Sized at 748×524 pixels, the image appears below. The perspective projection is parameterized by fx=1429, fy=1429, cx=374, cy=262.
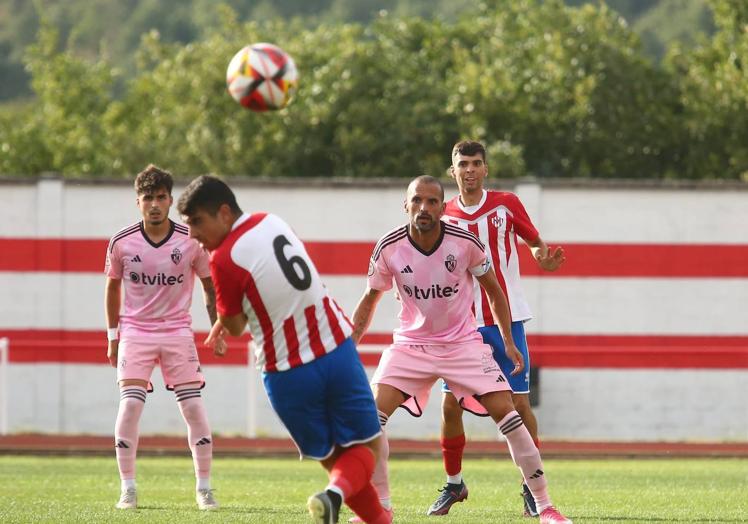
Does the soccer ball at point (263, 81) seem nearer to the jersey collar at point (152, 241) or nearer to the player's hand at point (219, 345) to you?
the jersey collar at point (152, 241)

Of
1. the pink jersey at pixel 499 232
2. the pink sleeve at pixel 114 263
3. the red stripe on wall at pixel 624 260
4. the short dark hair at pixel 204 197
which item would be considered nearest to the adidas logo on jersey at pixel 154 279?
the pink sleeve at pixel 114 263

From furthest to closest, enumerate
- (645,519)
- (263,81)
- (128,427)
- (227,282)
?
(263,81) → (128,427) → (645,519) → (227,282)

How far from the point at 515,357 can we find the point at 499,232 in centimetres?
106

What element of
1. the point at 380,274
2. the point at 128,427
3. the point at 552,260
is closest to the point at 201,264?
the point at 128,427

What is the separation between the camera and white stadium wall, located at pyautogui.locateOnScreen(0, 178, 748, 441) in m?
20.2

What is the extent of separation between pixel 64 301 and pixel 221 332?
45.1 feet

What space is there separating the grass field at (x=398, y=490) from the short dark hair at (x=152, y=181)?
7.33 feet

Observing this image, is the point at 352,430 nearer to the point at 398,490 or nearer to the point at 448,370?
the point at 448,370

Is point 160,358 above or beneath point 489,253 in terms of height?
beneath

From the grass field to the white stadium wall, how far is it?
2964mm

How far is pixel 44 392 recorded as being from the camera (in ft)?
67.7

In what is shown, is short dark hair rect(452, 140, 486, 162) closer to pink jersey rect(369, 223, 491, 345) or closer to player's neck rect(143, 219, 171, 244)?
pink jersey rect(369, 223, 491, 345)

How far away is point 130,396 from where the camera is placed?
10.2 metres

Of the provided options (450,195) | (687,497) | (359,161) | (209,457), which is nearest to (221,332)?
(209,457)
